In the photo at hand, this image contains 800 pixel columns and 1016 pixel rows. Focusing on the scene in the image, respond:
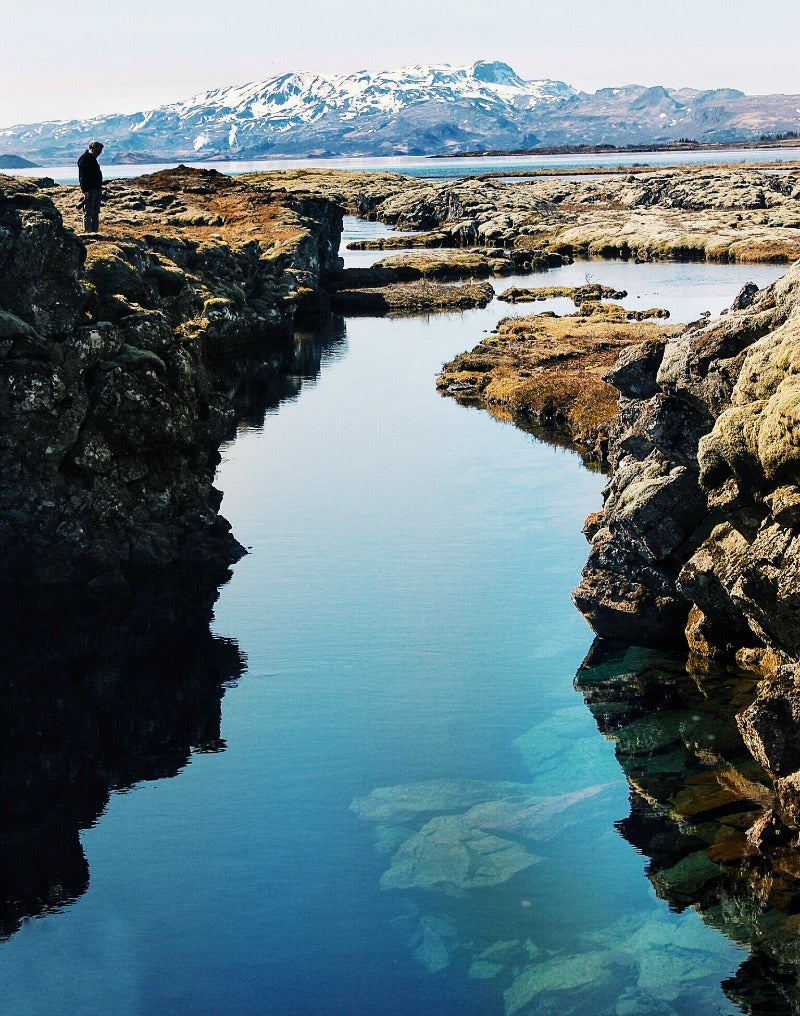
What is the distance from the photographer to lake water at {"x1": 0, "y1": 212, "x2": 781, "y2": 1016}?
87.5 ft

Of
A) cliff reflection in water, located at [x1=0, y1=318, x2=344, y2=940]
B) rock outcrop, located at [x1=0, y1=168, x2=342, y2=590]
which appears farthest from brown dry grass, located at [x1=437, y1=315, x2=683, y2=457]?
cliff reflection in water, located at [x1=0, y1=318, x2=344, y2=940]

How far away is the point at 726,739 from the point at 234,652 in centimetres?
1845

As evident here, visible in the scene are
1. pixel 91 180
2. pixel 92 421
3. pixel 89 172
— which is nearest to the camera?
pixel 92 421

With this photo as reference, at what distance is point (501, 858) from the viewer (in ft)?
103

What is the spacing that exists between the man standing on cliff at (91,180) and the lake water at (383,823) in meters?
19.5

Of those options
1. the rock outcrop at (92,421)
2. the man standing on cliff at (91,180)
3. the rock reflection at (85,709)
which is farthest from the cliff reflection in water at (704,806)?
the man standing on cliff at (91,180)

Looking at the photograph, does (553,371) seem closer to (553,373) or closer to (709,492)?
(553,373)

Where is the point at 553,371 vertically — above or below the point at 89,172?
below

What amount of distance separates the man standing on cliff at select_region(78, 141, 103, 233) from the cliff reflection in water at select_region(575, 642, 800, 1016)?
32816 mm

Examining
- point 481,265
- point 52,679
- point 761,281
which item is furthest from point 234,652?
point 481,265

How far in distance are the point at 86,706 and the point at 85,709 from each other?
29 cm

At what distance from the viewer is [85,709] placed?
42.1 metres

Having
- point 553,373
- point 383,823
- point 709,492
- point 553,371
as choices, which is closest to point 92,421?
point 383,823

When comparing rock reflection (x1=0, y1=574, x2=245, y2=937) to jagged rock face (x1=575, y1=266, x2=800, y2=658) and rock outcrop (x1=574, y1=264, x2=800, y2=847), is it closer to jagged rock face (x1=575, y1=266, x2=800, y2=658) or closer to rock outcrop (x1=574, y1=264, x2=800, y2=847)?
jagged rock face (x1=575, y1=266, x2=800, y2=658)
